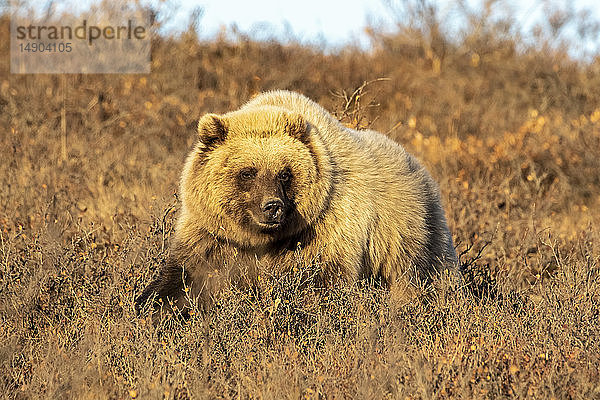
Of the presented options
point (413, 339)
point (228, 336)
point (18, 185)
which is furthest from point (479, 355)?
point (18, 185)

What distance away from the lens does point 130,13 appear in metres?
13.1

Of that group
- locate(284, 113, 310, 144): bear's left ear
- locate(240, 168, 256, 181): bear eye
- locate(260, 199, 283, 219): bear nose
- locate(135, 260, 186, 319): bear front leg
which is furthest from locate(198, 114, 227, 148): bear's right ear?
locate(135, 260, 186, 319): bear front leg

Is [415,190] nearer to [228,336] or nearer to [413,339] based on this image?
[413,339]

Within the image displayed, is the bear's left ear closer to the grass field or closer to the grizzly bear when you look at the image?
the grizzly bear

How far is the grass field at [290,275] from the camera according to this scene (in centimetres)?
374

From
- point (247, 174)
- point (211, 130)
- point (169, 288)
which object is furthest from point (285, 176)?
point (169, 288)

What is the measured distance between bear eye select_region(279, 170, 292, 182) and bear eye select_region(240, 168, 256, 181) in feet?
0.56

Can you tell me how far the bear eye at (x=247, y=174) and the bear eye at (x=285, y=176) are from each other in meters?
0.17

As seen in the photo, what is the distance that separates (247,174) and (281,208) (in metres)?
0.37

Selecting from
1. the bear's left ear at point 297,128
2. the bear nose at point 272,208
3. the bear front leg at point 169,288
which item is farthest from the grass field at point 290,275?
the bear's left ear at point 297,128

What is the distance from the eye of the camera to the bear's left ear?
4.95 metres

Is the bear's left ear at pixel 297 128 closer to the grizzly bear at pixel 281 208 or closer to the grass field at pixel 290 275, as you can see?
the grizzly bear at pixel 281 208

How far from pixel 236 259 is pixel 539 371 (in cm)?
209

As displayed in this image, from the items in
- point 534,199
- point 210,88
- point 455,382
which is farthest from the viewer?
point 210,88
